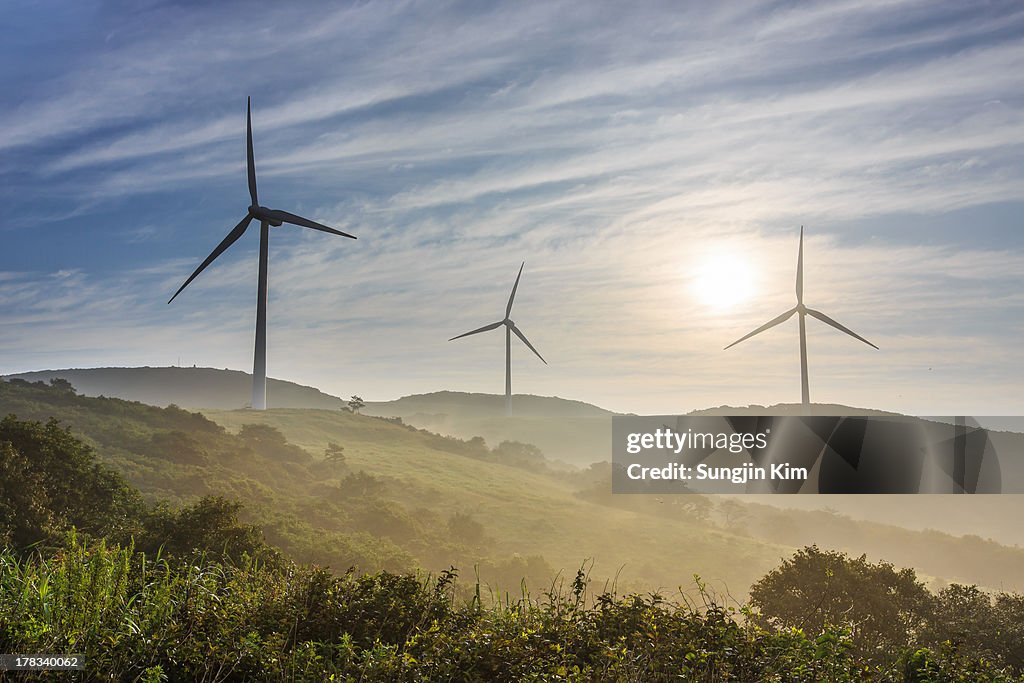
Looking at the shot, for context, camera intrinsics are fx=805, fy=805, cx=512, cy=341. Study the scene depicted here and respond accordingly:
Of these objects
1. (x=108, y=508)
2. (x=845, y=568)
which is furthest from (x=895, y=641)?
(x=108, y=508)

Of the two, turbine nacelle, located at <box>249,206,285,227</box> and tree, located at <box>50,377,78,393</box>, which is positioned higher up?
turbine nacelle, located at <box>249,206,285,227</box>

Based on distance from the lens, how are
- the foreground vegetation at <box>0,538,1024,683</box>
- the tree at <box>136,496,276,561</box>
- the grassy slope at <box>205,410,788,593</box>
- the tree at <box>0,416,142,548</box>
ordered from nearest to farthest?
the foreground vegetation at <box>0,538,1024,683</box> < the tree at <box>136,496,276,561</box> < the tree at <box>0,416,142,548</box> < the grassy slope at <box>205,410,788,593</box>

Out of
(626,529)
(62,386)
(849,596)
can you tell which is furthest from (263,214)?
(849,596)

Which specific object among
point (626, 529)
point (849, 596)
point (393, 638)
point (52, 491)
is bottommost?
point (626, 529)

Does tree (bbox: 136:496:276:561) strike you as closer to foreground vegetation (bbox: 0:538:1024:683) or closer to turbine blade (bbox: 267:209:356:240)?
foreground vegetation (bbox: 0:538:1024:683)

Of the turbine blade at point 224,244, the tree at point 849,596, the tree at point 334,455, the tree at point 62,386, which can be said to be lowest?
the tree at point 849,596

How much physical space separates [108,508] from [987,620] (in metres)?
39.8

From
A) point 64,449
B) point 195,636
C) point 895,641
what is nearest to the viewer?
point 195,636

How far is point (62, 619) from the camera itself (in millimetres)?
13633

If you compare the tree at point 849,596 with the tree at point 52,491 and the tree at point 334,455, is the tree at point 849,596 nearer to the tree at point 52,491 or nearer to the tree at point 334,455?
the tree at point 52,491

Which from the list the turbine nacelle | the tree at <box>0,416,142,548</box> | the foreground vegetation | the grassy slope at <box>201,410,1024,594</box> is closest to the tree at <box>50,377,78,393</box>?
the grassy slope at <box>201,410,1024,594</box>

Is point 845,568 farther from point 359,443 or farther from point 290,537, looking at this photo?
point 359,443

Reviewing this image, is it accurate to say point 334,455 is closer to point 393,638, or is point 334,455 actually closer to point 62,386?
point 62,386
